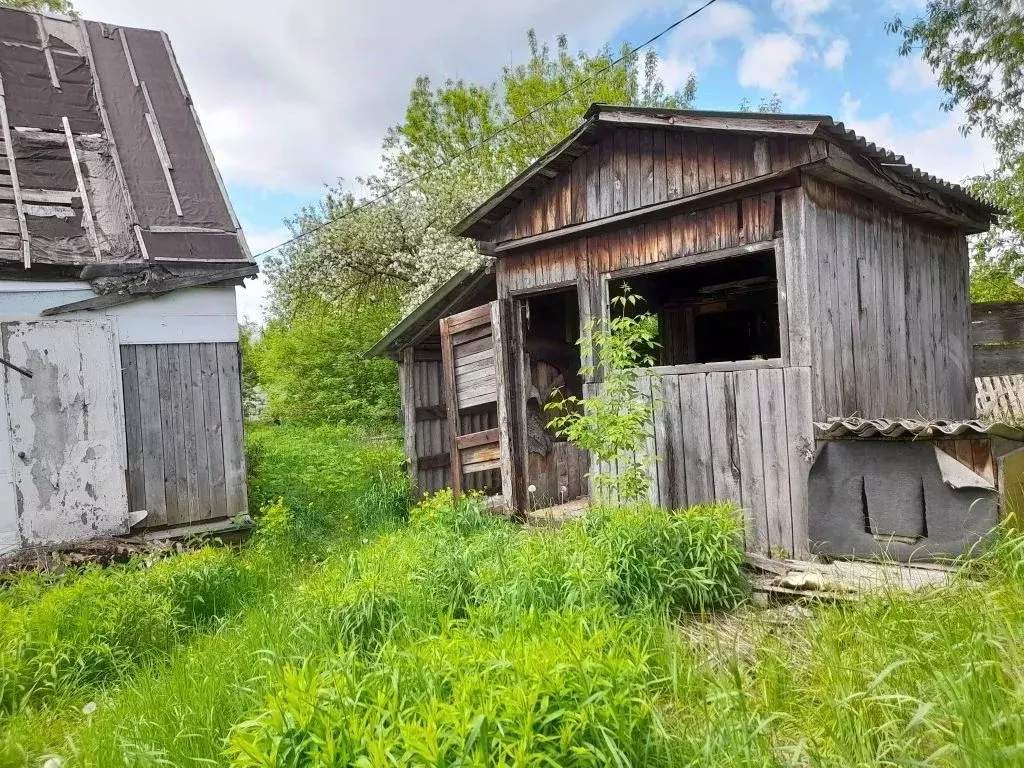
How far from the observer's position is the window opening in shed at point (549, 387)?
7723 mm

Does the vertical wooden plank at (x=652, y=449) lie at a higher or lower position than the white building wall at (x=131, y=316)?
lower

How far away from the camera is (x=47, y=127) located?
752 cm

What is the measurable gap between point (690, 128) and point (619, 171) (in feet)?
3.17

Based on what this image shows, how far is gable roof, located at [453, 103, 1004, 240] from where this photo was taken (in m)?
4.60

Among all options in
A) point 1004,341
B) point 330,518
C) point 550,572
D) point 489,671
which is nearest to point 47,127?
point 330,518

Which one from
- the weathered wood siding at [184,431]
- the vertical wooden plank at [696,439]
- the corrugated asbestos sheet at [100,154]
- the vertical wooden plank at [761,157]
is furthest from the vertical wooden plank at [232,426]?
the vertical wooden plank at [761,157]

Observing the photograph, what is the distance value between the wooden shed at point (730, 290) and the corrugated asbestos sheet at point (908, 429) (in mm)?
46

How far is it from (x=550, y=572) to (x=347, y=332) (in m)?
15.9

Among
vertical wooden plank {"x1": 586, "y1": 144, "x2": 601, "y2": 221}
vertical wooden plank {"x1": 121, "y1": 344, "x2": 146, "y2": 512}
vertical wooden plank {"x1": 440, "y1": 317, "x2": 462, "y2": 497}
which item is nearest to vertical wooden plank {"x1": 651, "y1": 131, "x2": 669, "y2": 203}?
vertical wooden plank {"x1": 586, "y1": 144, "x2": 601, "y2": 221}

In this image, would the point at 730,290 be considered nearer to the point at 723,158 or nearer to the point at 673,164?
the point at 673,164

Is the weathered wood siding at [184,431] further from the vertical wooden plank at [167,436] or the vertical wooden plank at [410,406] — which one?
the vertical wooden plank at [410,406]

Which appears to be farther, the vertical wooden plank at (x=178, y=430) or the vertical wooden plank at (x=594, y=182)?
the vertical wooden plank at (x=178, y=430)

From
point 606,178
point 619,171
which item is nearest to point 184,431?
point 606,178

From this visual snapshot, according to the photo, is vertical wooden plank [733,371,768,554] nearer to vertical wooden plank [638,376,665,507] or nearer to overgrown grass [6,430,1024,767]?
overgrown grass [6,430,1024,767]
